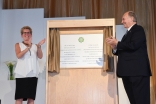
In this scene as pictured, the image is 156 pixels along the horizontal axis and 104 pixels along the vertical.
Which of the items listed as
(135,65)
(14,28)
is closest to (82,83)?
(135,65)

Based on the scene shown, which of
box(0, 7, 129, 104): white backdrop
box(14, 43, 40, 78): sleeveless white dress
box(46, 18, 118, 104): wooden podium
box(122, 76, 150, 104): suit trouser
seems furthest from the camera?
box(0, 7, 129, 104): white backdrop

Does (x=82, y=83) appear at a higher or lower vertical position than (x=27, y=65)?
lower

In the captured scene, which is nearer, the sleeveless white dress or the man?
the man

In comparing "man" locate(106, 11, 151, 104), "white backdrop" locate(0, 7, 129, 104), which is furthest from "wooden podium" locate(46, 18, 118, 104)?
"white backdrop" locate(0, 7, 129, 104)

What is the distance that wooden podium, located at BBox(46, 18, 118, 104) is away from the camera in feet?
9.05

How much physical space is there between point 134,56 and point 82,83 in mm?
771

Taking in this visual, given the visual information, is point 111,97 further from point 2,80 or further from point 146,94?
point 2,80

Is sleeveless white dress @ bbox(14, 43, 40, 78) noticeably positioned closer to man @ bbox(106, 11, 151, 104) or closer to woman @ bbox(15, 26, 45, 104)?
woman @ bbox(15, 26, 45, 104)

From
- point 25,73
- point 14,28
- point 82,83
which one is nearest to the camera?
point 82,83

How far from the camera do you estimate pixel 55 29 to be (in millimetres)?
2855

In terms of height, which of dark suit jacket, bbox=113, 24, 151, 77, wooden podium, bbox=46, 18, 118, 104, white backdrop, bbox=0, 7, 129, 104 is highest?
white backdrop, bbox=0, 7, 129, 104

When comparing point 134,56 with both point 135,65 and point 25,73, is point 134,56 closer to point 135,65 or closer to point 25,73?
point 135,65

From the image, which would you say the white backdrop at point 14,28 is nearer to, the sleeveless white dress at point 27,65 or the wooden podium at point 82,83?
the sleeveless white dress at point 27,65

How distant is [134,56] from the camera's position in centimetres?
235
